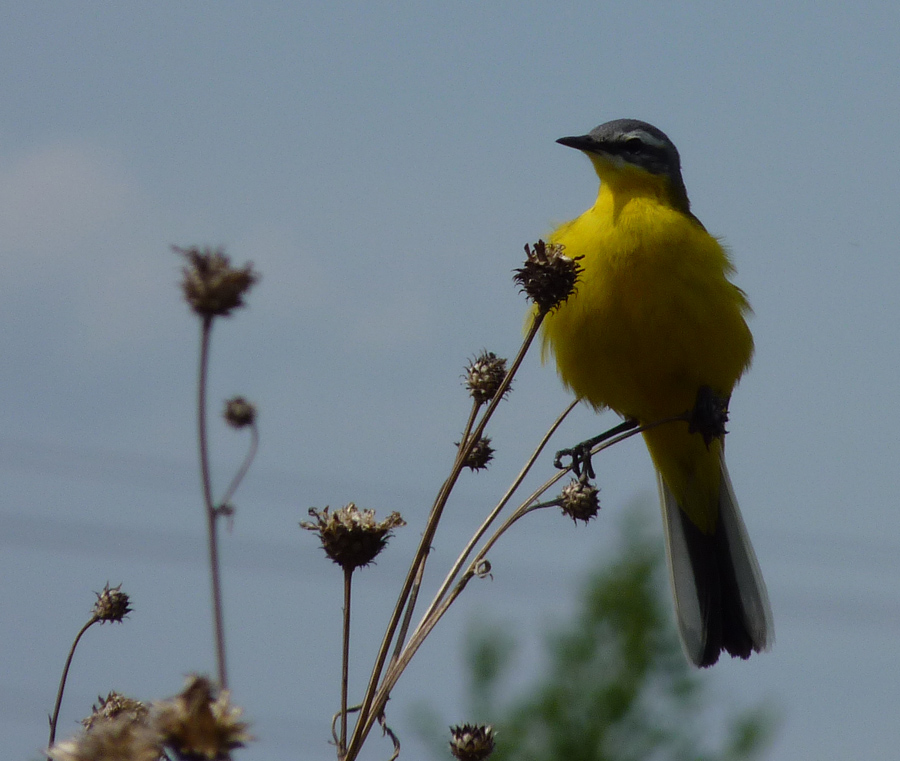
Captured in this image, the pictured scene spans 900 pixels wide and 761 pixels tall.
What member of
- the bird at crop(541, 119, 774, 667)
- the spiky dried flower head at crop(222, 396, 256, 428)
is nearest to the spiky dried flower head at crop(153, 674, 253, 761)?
the spiky dried flower head at crop(222, 396, 256, 428)

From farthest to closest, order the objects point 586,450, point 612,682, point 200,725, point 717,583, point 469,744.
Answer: point 612,682, point 717,583, point 586,450, point 469,744, point 200,725

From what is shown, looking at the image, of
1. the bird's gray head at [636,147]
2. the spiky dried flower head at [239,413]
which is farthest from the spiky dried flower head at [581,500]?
the bird's gray head at [636,147]

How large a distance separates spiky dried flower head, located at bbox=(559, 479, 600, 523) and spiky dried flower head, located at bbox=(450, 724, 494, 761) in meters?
0.84

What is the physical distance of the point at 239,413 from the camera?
5.43ft

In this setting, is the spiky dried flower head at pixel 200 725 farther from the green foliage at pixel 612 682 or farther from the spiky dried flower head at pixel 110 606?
the green foliage at pixel 612 682

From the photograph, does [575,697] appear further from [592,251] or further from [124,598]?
[124,598]

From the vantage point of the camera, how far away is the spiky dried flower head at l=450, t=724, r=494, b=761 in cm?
190

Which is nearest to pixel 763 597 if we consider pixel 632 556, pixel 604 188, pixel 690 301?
pixel 690 301

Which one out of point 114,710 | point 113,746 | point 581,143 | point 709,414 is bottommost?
point 113,746

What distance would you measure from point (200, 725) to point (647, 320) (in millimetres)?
3968

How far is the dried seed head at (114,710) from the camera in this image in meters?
1.48

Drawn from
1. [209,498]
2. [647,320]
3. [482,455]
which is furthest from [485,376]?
[647,320]

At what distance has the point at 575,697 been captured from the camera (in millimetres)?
26047

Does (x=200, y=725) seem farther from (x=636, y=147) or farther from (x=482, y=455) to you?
(x=636, y=147)
